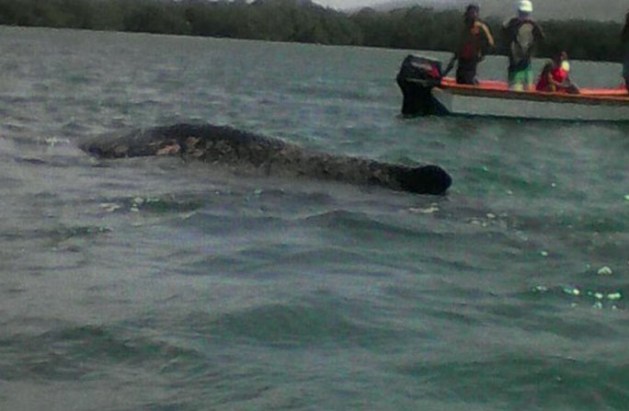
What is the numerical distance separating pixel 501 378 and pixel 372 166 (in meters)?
5.34

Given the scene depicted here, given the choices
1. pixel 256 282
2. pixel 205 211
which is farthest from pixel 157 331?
pixel 205 211

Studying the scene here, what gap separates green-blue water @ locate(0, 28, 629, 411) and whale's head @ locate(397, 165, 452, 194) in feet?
0.69

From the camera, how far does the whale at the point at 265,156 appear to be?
35.5 feet

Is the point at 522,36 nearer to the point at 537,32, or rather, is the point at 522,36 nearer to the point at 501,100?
the point at 537,32

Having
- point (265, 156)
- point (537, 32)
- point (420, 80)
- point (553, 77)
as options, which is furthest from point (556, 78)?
point (265, 156)

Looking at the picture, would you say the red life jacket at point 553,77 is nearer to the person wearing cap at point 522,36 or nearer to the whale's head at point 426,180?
the person wearing cap at point 522,36

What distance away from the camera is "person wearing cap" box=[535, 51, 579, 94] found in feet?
70.3

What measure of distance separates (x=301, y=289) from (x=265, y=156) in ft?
13.5

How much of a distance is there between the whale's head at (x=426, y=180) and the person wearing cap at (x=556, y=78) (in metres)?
11.0

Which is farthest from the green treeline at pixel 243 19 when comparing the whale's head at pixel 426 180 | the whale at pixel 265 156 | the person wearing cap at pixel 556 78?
the whale's head at pixel 426 180

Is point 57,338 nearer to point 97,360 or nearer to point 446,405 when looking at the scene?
point 97,360

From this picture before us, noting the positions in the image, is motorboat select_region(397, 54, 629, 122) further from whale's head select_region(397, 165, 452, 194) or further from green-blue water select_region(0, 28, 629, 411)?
whale's head select_region(397, 165, 452, 194)

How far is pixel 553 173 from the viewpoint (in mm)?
14281

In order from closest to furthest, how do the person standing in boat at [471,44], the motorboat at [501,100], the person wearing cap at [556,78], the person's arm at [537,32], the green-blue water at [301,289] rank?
the green-blue water at [301,289] → the person's arm at [537,32] → the person standing in boat at [471,44] → the motorboat at [501,100] → the person wearing cap at [556,78]
